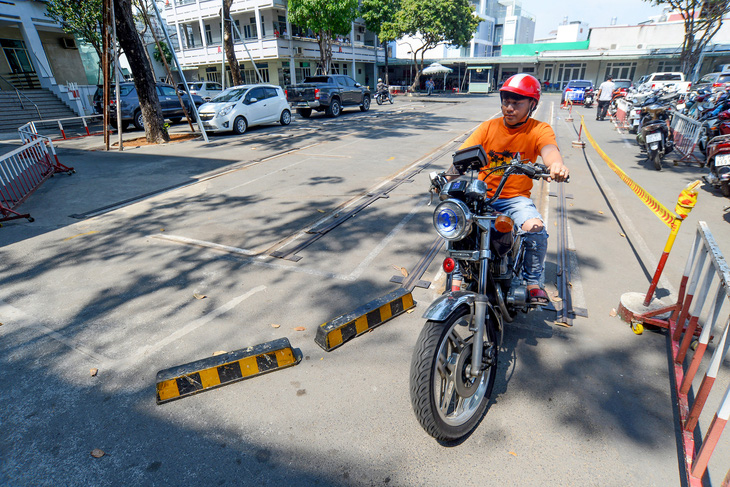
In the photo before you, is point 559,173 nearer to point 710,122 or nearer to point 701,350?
point 701,350

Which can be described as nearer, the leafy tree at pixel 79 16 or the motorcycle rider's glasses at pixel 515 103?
the motorcycle rider's glasses at pixel 515 103

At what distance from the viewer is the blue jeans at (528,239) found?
3.15 metres

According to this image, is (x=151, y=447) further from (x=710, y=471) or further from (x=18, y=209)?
(x=18, y=209)

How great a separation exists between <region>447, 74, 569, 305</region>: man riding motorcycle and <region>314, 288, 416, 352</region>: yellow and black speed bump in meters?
0.83

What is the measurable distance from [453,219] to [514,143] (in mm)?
1389

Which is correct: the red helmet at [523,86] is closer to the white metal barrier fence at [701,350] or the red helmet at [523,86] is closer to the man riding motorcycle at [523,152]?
the man riding motorcycle at [523,152]

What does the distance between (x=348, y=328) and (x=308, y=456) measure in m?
1.20

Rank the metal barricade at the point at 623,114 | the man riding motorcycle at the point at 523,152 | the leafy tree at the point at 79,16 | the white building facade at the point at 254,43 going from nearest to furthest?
the man riding motorcycle at the point at 523,152 → the metal barricade at the point at 623,114 → the leafy tree at the point at 79,16 → the white building facade at the point at 254,43

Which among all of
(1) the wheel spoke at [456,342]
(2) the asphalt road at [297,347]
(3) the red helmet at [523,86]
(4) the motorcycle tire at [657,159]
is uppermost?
(3) the red helmet at [523,86]

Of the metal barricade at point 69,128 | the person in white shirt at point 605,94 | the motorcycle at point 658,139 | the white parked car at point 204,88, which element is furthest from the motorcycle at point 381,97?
the motorcycle at point 658,139

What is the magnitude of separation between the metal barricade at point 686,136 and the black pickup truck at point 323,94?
1467 cm

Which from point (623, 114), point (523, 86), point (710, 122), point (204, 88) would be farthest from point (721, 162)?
point (204, 88)

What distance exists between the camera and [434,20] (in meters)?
37.8

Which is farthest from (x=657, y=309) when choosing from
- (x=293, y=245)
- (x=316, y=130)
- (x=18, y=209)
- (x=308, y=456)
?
(x=316, y=130)
